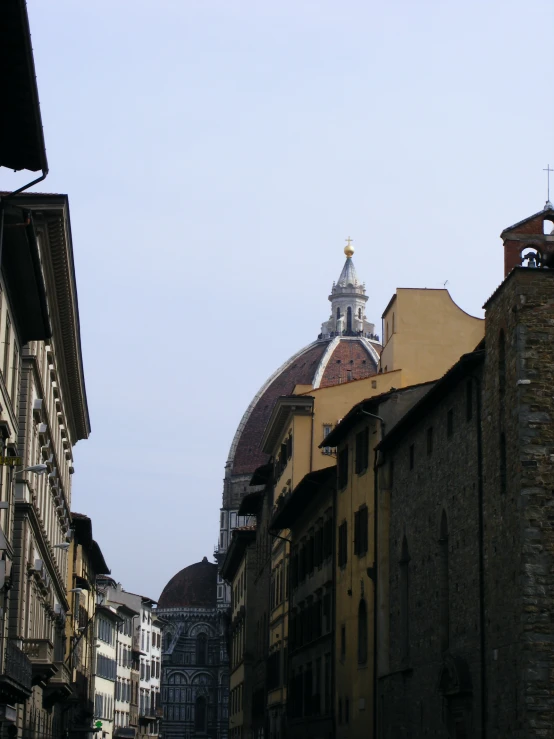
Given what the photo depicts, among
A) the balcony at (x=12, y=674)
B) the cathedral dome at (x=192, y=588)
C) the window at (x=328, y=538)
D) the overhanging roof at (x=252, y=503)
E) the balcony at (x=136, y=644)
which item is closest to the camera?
the balcony at (x=12, y=674)

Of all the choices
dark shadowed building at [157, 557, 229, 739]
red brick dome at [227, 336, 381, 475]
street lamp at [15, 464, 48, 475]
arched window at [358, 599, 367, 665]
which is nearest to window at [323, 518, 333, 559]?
arched window at [358, 599, 367, 665]

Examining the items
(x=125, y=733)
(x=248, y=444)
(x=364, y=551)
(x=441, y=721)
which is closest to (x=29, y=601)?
(x=364, y=551)

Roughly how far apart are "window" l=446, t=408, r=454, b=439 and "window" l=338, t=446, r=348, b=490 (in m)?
13.2

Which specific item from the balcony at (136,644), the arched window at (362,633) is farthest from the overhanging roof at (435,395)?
the balcony at (136,644)

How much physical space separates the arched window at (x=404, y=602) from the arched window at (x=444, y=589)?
3.99 meters

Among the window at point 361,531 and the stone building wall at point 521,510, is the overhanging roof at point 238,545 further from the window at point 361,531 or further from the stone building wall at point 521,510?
the stone building wall at point 521,510

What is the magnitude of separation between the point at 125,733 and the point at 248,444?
7470cm

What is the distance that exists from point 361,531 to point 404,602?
5.98 meters

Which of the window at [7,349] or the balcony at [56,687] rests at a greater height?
the window at [7,349]

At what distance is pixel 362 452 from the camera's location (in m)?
43.9

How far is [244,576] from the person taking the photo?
82750mm

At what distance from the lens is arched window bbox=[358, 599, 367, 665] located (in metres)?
42.3

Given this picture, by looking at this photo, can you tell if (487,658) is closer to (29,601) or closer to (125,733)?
(29,601)

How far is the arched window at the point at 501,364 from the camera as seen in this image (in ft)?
94.1
